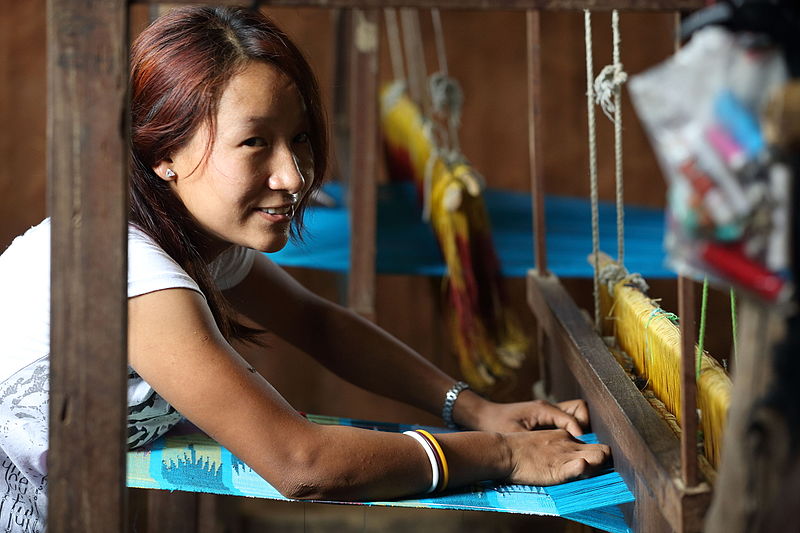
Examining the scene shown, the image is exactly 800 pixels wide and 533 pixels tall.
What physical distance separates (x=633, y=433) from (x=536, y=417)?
37 cm

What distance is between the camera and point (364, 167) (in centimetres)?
266

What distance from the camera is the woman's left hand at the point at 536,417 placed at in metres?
1.46

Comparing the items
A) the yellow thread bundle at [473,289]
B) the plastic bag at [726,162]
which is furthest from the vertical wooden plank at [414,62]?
the plastic bag at [726,162]

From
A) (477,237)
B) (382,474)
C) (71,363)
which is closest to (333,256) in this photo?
(477,237)

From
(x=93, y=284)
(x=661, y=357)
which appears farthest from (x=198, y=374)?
(x=661, y=357)

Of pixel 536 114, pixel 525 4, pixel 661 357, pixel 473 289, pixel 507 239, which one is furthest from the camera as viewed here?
pixel 507 239

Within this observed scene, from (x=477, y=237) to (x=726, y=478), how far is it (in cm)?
174

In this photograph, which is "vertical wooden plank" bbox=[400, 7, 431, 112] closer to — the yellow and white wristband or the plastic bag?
the yellow and white wristband

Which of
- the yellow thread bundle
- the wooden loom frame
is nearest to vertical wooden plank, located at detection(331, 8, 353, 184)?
the yellow thread bundle

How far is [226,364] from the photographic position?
1107 millimetres

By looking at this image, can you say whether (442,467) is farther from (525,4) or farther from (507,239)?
(507,239)

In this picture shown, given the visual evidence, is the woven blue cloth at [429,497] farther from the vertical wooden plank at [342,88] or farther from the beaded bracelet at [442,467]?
the vertical wooden plank at [342,88]

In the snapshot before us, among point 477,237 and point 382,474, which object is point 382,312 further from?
point 382,474

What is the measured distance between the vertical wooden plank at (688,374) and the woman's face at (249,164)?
55 centimetres
